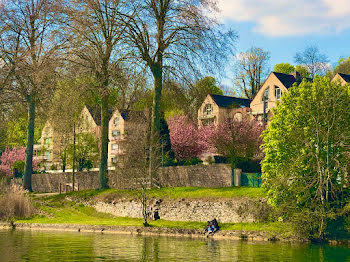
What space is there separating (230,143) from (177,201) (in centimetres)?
1197

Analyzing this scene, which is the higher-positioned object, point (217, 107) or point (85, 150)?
point (217, 107)

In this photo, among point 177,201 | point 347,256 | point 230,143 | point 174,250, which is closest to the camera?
point 347,256

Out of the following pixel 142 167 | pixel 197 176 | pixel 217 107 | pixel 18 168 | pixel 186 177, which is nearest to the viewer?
pixel 142 167

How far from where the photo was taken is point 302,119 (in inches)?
1449

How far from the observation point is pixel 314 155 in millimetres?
35375

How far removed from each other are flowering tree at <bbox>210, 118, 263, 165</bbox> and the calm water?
18.3 meters

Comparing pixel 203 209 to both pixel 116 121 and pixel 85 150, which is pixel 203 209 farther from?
pixel 116 121

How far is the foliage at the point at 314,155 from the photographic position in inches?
1355

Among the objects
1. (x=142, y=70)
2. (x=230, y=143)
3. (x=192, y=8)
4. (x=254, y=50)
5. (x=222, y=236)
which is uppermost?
(x=254, y=50)

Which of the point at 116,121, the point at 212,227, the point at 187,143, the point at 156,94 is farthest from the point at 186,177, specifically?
the point at 116,121

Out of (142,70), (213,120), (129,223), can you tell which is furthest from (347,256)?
(213,120)

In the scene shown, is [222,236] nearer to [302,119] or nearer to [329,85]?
[302,119]

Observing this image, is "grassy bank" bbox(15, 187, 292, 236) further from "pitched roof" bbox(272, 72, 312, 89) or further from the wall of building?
"pitched roof" bbox(272, 72, 312, 89)

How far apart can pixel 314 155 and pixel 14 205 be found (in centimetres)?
2505
